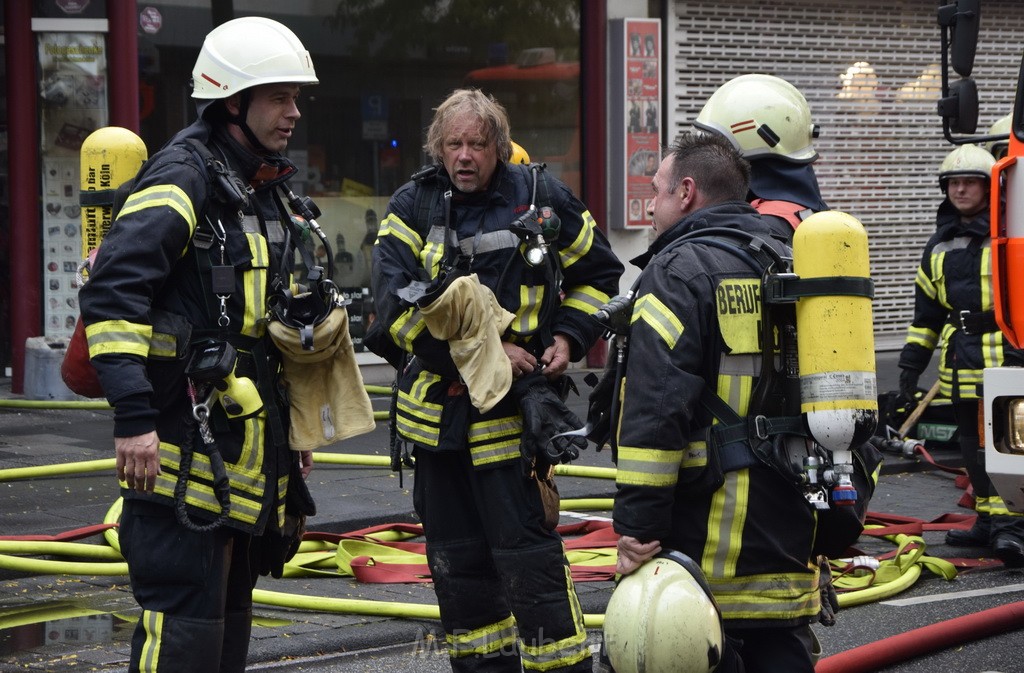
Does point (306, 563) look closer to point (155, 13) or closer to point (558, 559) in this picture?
point (558, 559)

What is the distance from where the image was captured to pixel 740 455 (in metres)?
3.71

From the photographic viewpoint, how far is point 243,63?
13.8 ft

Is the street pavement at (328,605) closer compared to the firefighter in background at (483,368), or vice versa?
the firefighter in background at (483,368)

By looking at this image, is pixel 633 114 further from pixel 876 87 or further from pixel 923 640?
pixel 923 640

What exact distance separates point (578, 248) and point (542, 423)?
708 mm

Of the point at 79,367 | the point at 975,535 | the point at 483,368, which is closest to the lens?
the point at 79,367

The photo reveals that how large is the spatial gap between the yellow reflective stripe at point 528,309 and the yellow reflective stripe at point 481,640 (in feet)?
3.18

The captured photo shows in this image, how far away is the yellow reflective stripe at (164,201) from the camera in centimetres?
395

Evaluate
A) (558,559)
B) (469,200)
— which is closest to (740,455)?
(558,559)

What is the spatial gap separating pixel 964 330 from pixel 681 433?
470 cm

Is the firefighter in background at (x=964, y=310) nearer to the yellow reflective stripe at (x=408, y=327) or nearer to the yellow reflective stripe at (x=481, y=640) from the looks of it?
the yellow reflective stripe at (x=481, y=640)

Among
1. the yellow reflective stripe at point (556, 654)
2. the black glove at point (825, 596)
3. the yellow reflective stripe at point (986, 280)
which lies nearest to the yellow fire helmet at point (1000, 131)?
the yellow reflective stripe at point (986, 280)

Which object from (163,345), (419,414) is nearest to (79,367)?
(163,345)

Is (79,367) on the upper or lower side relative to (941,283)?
lower
